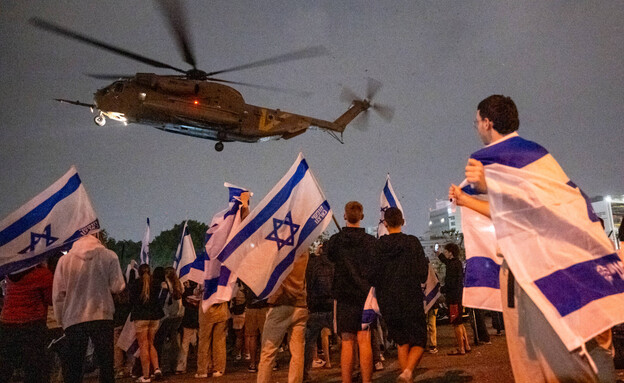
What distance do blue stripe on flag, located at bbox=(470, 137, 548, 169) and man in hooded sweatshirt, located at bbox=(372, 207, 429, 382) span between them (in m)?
3.12

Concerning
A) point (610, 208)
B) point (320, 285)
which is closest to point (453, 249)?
point (320, 285)

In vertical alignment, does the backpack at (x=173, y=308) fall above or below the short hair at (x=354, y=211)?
below

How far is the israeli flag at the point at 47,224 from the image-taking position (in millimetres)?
6250

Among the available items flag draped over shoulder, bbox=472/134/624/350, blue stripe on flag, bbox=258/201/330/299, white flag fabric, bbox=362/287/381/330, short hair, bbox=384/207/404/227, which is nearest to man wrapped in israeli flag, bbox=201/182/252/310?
blue stripe on flag, bbox=258/201/330/299

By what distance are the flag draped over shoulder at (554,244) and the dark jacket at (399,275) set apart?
316 centimetres

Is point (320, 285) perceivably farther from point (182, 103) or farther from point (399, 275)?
point (182, 103)

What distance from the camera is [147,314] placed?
9.17 m

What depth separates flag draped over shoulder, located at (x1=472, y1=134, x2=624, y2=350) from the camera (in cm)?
245

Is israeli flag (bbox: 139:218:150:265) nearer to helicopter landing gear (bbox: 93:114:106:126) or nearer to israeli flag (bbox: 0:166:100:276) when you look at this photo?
israeli flag (bbox: 0:166:100:276)

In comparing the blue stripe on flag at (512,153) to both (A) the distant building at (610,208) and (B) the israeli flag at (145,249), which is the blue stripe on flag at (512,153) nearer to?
(B) the israeli flag at (145,249)

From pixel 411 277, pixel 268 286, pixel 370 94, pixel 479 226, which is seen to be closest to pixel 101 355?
pixel 268 286

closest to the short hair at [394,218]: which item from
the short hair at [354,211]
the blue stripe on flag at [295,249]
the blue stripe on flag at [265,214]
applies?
the short hair at [354,211]

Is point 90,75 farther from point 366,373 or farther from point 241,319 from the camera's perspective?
point 366,373

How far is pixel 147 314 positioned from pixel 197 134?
1674 cm
